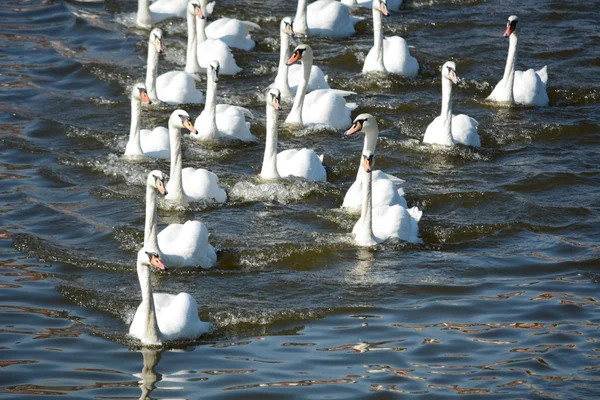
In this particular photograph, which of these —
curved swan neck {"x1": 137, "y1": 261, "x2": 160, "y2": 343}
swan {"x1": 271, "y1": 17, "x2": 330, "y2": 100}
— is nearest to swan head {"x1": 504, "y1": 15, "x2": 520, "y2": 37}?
swan {"x1": 271, "y1": 17, "x2": 330, "y2": 100}

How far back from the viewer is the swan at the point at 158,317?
34.3 feet

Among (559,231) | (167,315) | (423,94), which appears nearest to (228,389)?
(167,315)

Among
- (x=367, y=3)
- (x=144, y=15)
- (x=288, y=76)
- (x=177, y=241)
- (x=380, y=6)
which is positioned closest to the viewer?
(x=177, y=241)

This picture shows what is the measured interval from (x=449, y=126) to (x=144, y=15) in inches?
306

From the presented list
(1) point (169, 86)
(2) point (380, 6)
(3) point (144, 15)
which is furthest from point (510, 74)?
(3) point (144, 15)

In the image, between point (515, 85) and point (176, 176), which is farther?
point (515, 85)

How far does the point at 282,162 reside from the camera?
15.1m

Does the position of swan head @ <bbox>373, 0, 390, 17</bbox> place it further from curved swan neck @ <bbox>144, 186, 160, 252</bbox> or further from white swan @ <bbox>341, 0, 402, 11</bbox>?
curved swan neck @ <bbox>144, 186, 160, 252</bbox>

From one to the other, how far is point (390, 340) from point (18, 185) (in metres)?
6.26

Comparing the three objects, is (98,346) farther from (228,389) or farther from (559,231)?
(559,231)

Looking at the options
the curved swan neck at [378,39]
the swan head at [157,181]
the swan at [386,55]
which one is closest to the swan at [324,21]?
the swan at [386,55]

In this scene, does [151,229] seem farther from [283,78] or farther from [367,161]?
[283,78]

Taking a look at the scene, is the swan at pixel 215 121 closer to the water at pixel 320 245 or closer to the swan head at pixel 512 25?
the water at pixel 320 245

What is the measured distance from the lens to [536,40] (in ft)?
69.5
